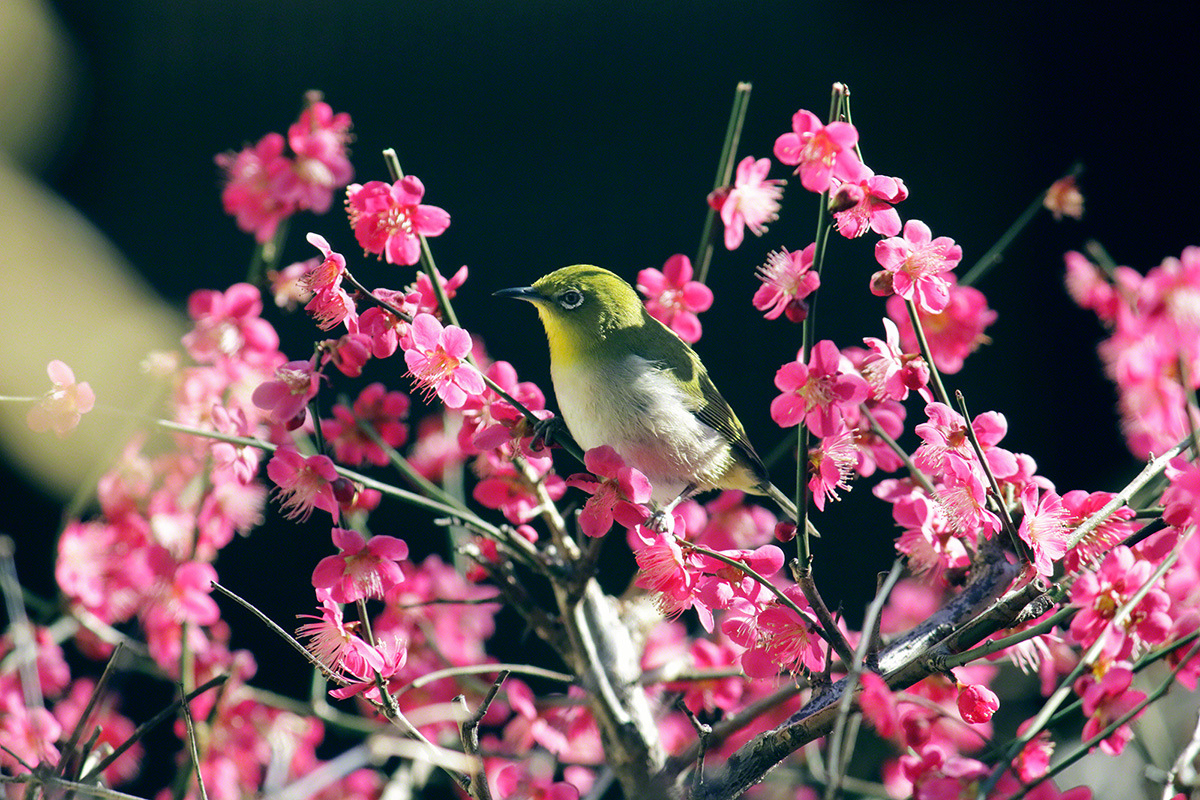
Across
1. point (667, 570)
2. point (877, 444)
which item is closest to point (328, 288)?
point (667, 570)

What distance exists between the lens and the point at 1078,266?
4.64 ft

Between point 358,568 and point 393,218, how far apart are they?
457 millimetres

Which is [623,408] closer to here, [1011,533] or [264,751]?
[1011,533]

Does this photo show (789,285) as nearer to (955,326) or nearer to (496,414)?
(496,414)

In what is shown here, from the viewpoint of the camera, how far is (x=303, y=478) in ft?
3.65

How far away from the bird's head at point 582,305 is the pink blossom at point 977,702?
823 millimetres

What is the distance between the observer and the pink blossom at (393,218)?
1.19 meters

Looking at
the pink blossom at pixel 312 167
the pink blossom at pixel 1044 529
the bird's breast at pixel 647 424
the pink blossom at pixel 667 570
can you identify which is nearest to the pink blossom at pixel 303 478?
the pink blossom at pixel 667 570

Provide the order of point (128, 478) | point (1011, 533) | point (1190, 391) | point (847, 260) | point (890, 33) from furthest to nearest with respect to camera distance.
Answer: point (890, 33), point (847, 260), point (128, 478), point (1011, 533), point (1190, 391)

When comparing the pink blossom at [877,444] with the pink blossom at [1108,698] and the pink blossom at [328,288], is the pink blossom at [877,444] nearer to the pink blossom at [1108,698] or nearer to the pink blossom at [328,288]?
the pink blossom at [1108,698]

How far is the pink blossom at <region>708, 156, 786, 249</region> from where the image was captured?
1.33 metres

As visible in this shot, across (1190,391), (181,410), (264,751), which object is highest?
(1190,391)

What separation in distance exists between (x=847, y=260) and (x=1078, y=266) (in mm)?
1602

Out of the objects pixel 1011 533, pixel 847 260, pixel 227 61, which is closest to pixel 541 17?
pixel 227 61
